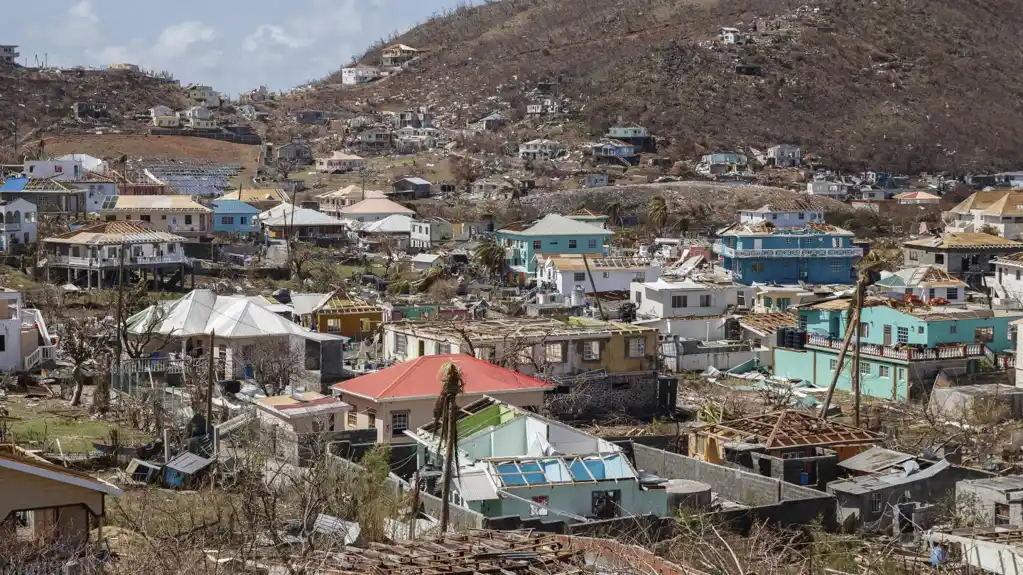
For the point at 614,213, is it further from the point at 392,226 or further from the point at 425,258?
the point at 425,258

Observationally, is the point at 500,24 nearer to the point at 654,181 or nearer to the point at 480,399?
the point at 654,181

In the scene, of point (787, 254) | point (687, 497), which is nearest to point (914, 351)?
point (687, 497)

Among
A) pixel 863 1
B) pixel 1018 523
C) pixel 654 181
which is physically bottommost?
pixel 1018 523

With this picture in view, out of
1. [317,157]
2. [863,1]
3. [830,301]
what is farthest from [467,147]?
[830,301]

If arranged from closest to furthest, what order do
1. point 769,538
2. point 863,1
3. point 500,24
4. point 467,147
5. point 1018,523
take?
point 769,538 < point 1018,523 < point 467,147 < point 863,1 < point 500,24

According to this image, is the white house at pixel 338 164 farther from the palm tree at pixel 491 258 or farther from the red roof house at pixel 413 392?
the red roof house at pixel 413 392

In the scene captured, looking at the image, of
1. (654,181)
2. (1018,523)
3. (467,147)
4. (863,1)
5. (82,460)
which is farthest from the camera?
(863,1)

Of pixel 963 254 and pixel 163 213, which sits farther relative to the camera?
pixel 163 213

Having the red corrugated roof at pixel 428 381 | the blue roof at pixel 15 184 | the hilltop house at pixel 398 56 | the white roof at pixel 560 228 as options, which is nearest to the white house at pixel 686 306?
the white roof at pixel 560 228
